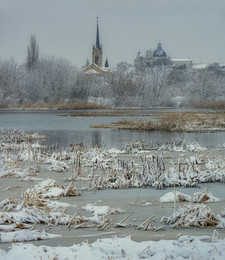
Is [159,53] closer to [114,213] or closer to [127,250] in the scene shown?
[114,213]

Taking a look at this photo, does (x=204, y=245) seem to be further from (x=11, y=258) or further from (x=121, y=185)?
(x=121, y=185)

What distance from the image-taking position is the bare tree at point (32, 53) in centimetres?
7556

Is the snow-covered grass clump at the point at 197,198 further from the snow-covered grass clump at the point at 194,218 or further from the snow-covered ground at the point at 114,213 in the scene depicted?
the snow-covered grass clump at the point at 194,218

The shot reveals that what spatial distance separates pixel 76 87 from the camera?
68.2 meters

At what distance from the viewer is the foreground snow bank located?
169 inches

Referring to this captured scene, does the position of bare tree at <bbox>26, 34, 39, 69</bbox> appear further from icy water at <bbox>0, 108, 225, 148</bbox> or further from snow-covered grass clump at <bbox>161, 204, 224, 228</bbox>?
snow-covered grass clump at <bbox>161, 204, 224, 228</bbox>

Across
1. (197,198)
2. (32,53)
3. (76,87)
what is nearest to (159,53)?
(32,53)

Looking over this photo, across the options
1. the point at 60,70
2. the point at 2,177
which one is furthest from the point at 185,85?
the point at 2,177

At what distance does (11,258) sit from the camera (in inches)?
169

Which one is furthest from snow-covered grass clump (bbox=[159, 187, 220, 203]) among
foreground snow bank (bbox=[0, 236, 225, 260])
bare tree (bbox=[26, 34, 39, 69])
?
bare tree (bbox=[26, 34, 39, 69])

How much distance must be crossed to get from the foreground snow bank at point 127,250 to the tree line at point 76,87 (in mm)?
59795

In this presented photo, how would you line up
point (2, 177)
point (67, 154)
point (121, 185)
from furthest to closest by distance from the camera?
point (67, 154) < point (2, 177) < point (121, 185)

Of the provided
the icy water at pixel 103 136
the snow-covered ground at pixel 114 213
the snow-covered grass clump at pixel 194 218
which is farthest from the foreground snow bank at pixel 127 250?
the icy water at pixel 103 136

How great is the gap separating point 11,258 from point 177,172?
5554 millimetres
